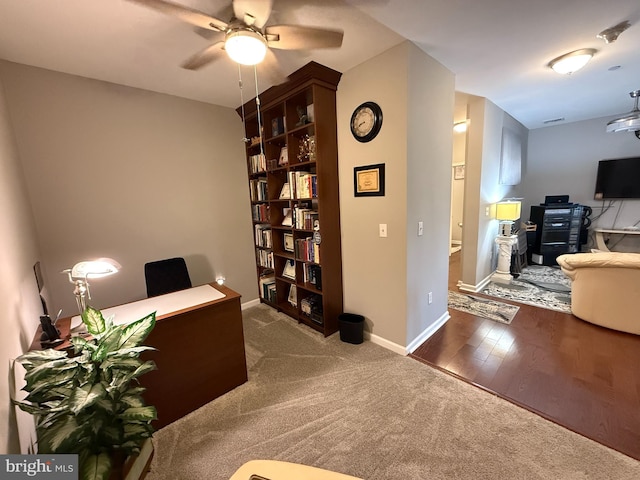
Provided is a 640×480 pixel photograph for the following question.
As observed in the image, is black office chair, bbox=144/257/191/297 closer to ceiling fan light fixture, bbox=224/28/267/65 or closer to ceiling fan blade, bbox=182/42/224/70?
ceiling fan blade, bbox=182/42/224/70

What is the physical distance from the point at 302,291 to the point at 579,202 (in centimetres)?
555

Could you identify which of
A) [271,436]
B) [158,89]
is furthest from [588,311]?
[158,89]

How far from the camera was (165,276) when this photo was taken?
2432 mm

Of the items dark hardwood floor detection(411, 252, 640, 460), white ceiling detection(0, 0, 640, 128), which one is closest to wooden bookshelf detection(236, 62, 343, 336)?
white ceiling detection(0, 0, 640, 128)

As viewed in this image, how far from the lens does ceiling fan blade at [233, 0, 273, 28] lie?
1.31 meters

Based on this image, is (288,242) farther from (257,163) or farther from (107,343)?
(107,343)

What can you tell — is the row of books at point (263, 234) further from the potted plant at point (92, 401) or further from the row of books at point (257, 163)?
the potted plant at point (92, 401)

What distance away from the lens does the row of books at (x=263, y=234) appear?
327 cm

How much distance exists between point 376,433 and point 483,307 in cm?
234

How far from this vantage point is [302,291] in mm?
2982

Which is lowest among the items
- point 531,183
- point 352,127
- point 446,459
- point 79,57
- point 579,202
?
point 446,459

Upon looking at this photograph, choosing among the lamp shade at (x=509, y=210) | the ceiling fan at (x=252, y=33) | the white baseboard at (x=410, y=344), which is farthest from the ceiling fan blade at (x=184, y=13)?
the lamp shade at (x=509, y=210)

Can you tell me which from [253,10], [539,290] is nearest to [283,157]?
[253,10]

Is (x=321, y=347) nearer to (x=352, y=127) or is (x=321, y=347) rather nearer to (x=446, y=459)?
(x=446, y=459)
